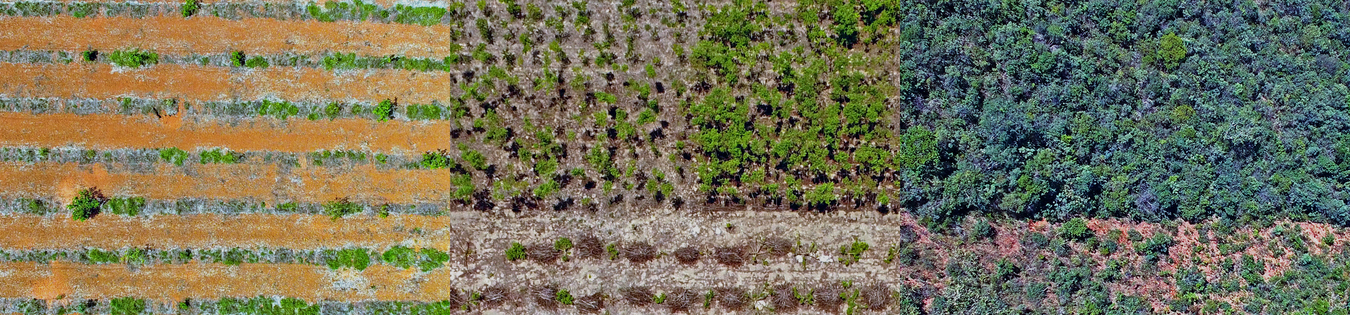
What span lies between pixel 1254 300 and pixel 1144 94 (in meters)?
4.45

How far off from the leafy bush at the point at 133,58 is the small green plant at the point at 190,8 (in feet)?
3.16

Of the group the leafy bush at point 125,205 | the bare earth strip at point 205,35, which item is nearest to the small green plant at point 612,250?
the bare earth strip at point 205,35

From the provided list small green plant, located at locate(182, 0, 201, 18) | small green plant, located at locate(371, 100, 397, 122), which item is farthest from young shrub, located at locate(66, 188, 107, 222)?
small green plant, located at locate(371, 100, 397, 122)

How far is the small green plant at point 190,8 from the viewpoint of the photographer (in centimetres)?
1481

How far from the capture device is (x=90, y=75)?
14.8 metres

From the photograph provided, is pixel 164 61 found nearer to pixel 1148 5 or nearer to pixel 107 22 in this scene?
pixel 107 22

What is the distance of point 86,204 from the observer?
582 inches

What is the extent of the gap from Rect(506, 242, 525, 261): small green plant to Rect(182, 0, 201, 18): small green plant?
24.3ft

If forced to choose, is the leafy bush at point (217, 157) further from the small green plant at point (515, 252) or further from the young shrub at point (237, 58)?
the small green plant at point (515, 252)

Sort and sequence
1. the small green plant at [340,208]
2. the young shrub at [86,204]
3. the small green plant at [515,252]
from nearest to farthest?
the young shrub at [86,204], the small green plant at [340,208], the small green plant at [515,252]

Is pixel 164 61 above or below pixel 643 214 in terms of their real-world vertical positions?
above

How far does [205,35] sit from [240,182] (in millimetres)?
2864

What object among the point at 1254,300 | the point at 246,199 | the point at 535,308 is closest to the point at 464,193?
the point at 535,308

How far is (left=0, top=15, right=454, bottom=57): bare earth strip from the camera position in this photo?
48.6 feet
